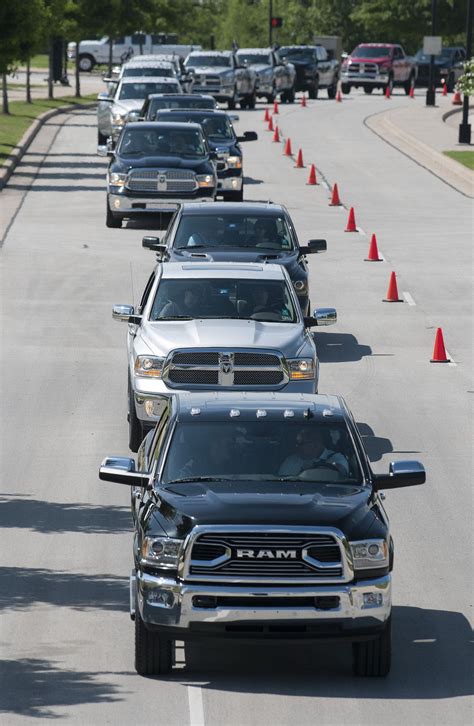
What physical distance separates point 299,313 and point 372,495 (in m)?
6.37

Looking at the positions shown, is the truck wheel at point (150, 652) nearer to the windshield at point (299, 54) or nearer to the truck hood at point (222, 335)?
the truck hood at point (222, 335)

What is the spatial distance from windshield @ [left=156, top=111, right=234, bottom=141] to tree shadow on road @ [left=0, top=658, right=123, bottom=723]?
2696 cm

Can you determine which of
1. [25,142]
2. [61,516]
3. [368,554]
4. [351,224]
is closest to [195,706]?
[368,554]

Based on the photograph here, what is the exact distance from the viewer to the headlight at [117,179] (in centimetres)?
3081

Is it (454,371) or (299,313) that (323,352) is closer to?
(454,371)

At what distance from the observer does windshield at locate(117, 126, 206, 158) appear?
32.0 m

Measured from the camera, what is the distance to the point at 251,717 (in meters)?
8.88

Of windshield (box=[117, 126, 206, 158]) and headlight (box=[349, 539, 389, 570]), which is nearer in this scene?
headlight (box=[349, 539, 389, 570])

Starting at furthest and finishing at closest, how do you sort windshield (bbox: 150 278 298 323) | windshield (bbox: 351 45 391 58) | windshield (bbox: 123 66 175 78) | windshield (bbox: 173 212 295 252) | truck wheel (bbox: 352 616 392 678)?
windshield (bbox: 351 45 391 58) < windshield (bbox: 123 66 175 78) < windshield (bbox: 173 212 295 252) < windshield (bbox: 150 278 298 323) < truck wheel (bbox: 352 616 392 678)

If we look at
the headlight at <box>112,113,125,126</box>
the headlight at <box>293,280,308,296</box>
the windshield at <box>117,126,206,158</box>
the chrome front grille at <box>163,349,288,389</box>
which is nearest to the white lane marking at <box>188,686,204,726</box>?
the chrome front grille at <box>163,349,288,389</box>

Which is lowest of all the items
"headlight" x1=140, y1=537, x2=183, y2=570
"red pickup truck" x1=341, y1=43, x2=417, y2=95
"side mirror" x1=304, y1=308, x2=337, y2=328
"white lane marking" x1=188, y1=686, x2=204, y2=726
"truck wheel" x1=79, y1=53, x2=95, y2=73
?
"truck wheel" x1=79, y1=53, x2=95, y2=73

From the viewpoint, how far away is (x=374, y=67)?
7756 centimetres

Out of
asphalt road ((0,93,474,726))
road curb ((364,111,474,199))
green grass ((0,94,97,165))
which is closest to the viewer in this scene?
asphalt road ((0,93,474,726))

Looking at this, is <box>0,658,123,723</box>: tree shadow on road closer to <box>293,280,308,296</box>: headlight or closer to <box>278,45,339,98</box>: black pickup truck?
<box>293,280,308,296</box>: headlight
